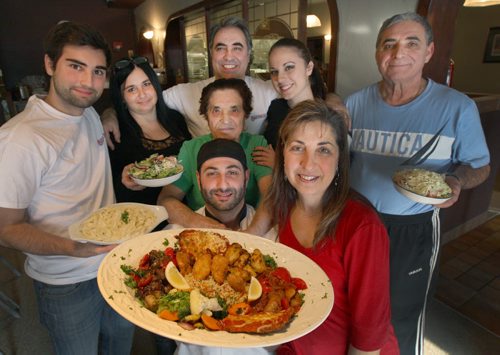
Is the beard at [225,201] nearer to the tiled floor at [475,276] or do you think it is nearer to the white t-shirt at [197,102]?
the white t-shirt at [197,102]

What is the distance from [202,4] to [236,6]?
1.03 metres

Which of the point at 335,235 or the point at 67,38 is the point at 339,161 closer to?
the point at 335,235

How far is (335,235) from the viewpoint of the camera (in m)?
1.20

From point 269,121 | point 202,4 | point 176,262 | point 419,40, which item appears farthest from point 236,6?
point 176,262

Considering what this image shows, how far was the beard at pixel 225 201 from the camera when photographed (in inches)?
61.8

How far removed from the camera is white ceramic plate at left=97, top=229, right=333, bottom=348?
2.64 ft

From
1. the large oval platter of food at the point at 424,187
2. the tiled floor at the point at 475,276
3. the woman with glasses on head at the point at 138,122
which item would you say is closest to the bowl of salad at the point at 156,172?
the woman with glasses on head at the point at 138,122

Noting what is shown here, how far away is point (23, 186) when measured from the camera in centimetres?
131

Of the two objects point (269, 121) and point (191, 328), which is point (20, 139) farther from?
point (269, 121)

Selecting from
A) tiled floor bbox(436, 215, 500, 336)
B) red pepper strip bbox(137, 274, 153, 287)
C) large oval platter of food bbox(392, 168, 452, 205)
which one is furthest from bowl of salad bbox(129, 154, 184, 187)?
tiled floor bbox(436, 215, 500, 336)

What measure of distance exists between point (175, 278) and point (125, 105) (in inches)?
50.6

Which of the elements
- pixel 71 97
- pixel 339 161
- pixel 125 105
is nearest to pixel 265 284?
pixel 339 161

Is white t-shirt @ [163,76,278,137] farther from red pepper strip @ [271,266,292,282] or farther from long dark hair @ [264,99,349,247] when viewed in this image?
red pepper strip @ [271,266,292,282]

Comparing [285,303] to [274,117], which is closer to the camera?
[285,303]
